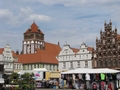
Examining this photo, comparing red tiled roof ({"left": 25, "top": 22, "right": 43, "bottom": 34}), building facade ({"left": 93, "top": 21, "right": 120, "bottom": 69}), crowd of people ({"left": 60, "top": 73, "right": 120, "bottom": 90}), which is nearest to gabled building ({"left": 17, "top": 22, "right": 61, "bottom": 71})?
red tiled roof ({"left": 25, "top": 22, "right": 43, "bottom": 34})

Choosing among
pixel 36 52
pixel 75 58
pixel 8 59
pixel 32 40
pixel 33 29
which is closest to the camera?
pixel 75 58

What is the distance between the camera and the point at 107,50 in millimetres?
48375

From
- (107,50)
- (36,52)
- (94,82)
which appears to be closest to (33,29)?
(36,52)

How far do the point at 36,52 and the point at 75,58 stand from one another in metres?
18.2

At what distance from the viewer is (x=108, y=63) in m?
47.8

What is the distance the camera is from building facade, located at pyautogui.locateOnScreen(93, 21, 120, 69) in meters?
46.9

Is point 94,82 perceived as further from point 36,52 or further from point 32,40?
point 32,40

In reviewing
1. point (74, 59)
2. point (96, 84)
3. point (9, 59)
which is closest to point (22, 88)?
point (96, 84)

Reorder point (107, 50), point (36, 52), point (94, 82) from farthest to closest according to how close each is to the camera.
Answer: point (36, 52) < point (107, 50) < point (94, 82)

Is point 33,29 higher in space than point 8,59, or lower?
higher

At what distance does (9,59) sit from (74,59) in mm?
15985

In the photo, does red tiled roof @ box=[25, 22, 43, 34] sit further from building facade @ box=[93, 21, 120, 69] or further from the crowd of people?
the crowd of people

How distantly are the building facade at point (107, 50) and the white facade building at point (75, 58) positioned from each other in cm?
186

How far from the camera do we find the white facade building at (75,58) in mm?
51156
